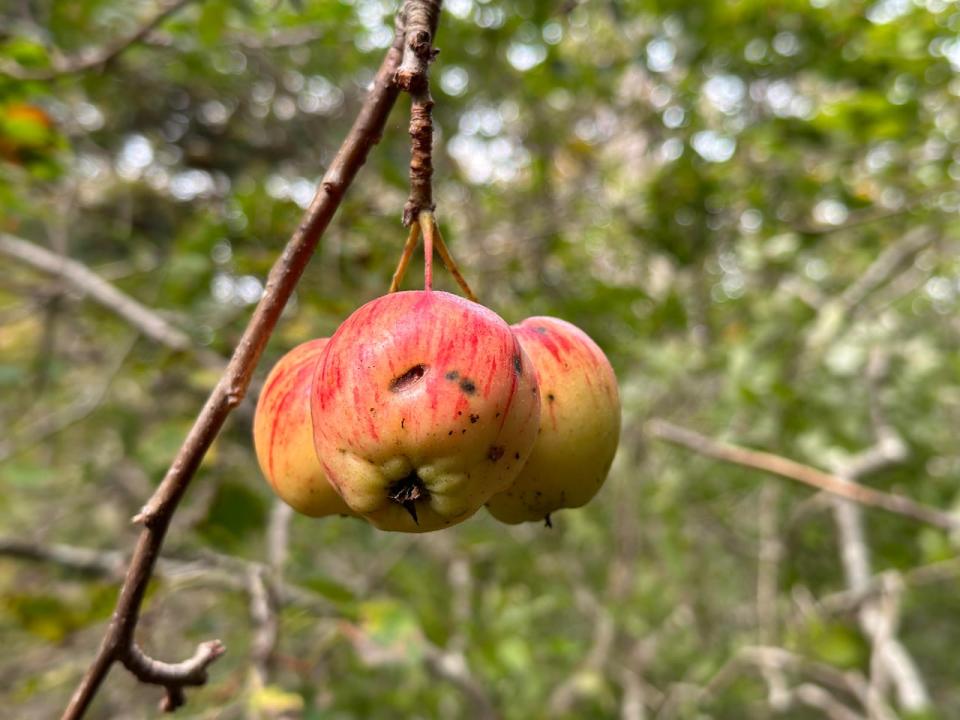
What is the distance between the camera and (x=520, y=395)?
834 mm

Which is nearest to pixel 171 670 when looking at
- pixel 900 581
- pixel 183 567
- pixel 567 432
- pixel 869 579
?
pixel 567 432

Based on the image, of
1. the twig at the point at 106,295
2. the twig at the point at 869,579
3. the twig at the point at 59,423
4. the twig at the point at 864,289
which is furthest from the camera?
the twig at the point at 864,289

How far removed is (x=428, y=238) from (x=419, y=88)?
0.18 metres

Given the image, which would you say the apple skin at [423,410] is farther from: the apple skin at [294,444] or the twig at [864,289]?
the twig at [864,289]

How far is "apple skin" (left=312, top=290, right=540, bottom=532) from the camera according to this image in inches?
31.3

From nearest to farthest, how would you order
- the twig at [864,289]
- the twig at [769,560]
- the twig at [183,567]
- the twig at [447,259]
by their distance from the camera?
the twig at [447,259] → the twig at [183,567] → the twig at [864,289] → the twig at [769,560]

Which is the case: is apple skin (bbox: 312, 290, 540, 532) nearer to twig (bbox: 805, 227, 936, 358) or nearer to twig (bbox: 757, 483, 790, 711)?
twig (bbox: 805, 227, 936, 358)

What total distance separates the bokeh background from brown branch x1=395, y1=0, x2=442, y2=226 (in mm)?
1226

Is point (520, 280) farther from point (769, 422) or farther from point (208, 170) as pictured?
point (208, 170)

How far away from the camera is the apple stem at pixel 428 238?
0.89m

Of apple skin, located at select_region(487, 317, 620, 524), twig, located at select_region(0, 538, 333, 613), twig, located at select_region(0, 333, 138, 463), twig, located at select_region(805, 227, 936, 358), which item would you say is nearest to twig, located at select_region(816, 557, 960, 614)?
twig, located at select_region(805, 227, 936, 358)

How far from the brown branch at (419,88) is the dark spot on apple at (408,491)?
0.33 metres

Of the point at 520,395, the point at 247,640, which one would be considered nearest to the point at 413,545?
the point at 247,640

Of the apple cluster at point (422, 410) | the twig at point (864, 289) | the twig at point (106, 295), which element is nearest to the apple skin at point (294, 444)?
the apple cluster at point (422, 410)
